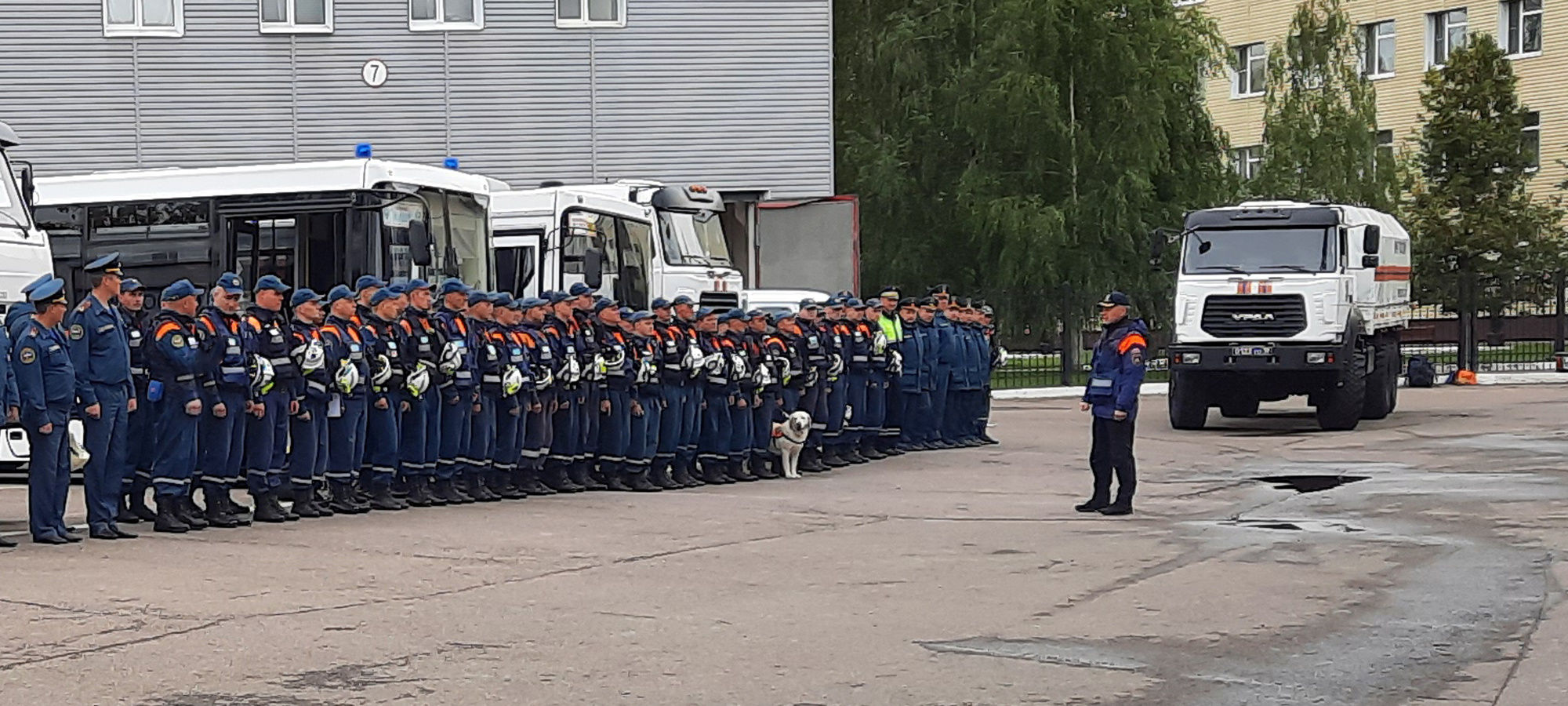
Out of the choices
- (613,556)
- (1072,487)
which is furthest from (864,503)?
(613,556)

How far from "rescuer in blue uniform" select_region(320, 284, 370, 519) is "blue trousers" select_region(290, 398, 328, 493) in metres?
0.15

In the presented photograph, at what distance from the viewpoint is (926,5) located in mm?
44375

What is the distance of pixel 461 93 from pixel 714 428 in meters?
17.9

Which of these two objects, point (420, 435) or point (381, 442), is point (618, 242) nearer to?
point (420, 435)

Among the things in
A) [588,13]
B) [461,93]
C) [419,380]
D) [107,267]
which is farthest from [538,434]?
[588,13]

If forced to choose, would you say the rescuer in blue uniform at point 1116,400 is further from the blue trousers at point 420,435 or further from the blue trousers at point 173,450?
the blue trousers at point 173,450

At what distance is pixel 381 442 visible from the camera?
15.6 m

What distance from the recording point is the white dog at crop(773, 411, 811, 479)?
1942 cm

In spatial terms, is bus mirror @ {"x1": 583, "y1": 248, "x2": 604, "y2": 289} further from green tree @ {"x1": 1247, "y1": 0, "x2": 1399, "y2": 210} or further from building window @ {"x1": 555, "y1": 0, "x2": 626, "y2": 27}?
green tree @ {"x1": 1247, "y1": 0, "x2": 1399, "y2": 210}

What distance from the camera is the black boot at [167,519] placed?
13.8 m

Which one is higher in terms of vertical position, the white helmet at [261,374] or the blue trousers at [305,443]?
the white helmet at [261,374]

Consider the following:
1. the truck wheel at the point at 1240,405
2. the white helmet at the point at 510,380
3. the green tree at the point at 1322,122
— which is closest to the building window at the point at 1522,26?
the green tree at the point at 1322,122

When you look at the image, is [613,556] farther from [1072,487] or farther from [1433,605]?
[1072,487]

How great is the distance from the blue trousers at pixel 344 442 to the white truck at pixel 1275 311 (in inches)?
552
